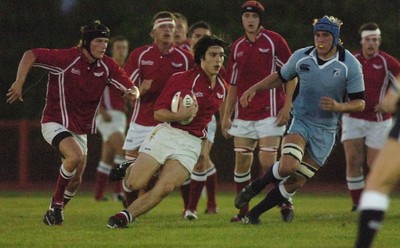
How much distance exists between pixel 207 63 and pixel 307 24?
12676 mm

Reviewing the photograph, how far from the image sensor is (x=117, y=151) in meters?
19.0

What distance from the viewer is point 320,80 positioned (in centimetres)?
1191

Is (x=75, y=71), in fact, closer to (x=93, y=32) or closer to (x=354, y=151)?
(x=93, y=32)

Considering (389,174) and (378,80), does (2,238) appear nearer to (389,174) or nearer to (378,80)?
(389,174)

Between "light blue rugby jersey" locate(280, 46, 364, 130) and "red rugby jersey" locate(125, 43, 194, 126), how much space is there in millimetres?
1920

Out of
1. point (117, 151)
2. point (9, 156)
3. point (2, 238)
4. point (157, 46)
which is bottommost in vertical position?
point (9, 156)

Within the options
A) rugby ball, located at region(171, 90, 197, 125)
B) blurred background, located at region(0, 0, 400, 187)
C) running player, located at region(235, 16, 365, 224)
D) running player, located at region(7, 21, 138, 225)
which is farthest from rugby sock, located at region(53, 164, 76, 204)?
blurred background, located at region(0, 0, 400, 187)

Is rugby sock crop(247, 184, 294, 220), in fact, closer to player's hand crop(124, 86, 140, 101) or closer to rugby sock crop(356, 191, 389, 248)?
player's hand crop(124, 86, 140, 101)

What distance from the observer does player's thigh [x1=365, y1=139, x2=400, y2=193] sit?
25.4 feet

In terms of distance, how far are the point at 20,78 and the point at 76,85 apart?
34.5 inches

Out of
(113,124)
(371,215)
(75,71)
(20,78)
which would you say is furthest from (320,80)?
(113,124)

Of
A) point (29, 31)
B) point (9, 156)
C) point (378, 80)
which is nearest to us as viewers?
point (378, 80)

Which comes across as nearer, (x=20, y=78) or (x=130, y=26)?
(x=20, y=78)

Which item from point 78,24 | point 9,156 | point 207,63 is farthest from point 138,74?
point 78,24
